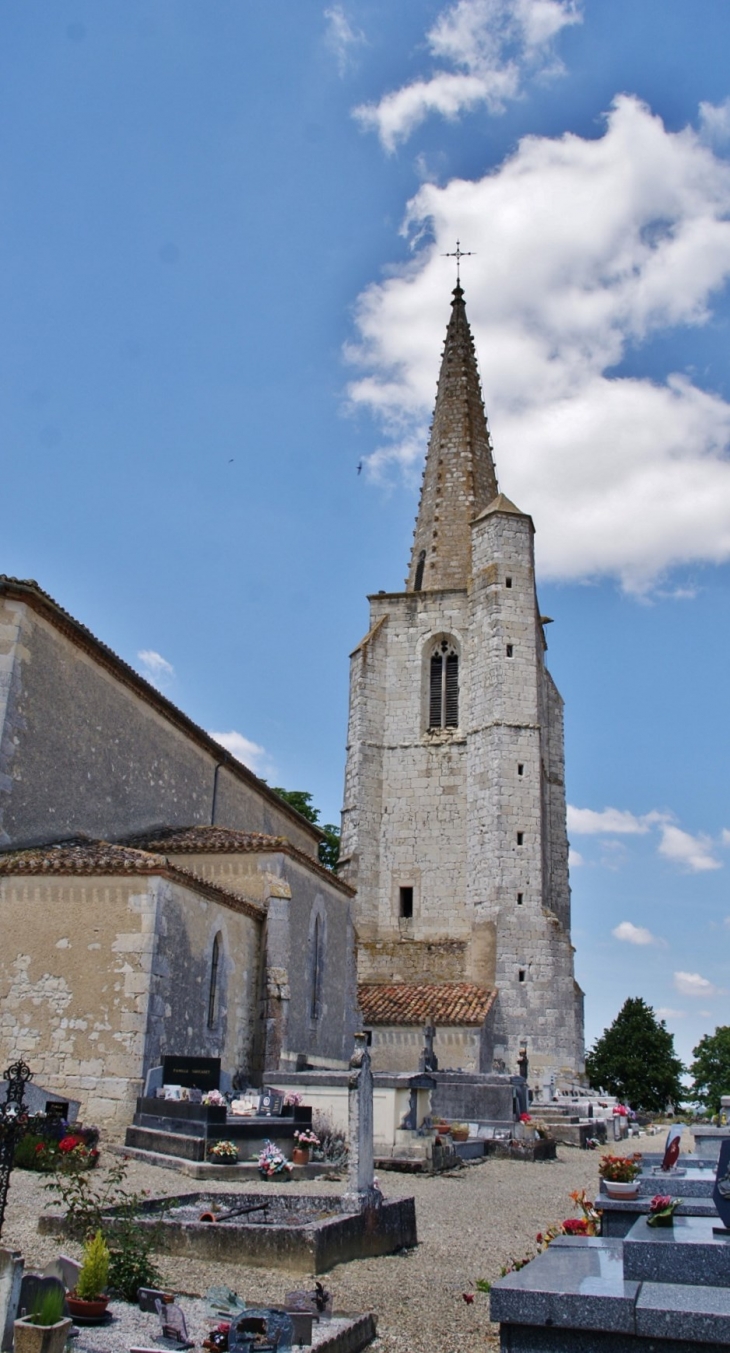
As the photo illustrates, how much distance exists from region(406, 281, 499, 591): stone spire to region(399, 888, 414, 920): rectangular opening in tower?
9789 mm

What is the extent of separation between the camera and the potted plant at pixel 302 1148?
39.9 feet

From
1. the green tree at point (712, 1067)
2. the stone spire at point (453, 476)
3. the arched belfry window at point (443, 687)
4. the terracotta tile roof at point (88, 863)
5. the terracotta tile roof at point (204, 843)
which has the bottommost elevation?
the green tree at point (712, 1067)

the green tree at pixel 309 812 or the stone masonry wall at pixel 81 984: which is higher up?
the green tree at pixel 309 812

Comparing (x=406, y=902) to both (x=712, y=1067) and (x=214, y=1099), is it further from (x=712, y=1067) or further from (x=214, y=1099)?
(x=712, y=1067)

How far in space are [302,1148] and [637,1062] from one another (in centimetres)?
3856

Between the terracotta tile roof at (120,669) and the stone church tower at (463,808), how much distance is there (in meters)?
5.06

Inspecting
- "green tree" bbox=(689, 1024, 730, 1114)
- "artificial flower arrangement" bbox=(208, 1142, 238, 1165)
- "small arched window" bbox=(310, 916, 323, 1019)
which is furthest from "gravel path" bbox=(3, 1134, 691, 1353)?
"green tree" bbox=(689, 1024, 730, 1114)

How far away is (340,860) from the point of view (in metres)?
30.0

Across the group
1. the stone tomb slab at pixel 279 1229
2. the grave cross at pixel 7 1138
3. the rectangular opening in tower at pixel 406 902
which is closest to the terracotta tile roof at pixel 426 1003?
the rectangular opening in tower at pixel 406 902

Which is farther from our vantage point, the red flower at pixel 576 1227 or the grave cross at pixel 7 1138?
the grave cross at pixel 7 1138

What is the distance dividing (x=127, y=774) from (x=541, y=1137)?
9.69 metres

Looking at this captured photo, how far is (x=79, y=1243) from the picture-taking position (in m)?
7.43

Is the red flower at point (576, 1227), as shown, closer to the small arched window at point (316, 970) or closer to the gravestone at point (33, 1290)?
the gravestone at point (33, 1290)

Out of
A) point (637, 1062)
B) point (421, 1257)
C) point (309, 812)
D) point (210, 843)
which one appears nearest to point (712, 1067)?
point (637, 1062)
